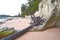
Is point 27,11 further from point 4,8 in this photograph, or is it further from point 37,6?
point 4,8

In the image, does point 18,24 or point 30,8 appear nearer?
point 18,24

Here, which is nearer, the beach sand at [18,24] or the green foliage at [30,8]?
the beach sand at [18,24]

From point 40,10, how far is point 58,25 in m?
1.59

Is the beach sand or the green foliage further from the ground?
the green foliage

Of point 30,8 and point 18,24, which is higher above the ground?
point 30,8

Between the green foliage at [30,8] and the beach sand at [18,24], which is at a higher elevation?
the green foliage at [30,8]

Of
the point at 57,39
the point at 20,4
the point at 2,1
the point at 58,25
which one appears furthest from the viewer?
the point at 20,4

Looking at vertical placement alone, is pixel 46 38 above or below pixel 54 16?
below

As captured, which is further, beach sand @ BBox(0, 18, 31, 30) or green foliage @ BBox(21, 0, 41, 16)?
green foliage @ BBox(21, 0, 41, 16)

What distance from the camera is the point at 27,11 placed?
22.3 ft

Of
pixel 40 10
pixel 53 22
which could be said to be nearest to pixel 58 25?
pixel 53 22

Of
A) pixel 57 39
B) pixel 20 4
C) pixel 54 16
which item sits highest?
pixel 20 4

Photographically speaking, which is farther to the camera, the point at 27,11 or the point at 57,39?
the point at 27,11

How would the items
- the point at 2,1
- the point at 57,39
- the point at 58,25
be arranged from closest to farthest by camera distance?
the point at 57,39
the point at 58,25
the point at 2,1
